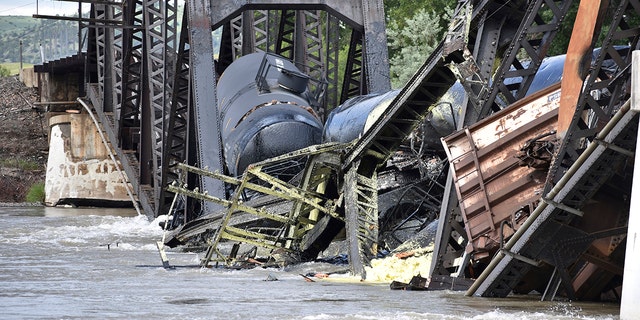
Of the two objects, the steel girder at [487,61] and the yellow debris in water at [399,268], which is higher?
the steel girder at [487,61]

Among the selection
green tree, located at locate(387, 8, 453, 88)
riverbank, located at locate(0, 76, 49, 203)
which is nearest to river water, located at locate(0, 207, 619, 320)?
green tree, located at locate(387, 8, 453, 88)

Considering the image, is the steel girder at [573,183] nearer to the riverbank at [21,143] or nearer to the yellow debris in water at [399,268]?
the yellow debris in water at [399,268]

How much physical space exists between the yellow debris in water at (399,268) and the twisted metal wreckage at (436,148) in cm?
22

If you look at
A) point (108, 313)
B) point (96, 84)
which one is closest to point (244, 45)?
point (96, 84)

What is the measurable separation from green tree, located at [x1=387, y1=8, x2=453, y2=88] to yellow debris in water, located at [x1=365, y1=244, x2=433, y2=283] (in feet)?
84.0

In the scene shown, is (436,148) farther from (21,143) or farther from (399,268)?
(21,143)

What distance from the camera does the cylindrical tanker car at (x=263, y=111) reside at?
26641mm

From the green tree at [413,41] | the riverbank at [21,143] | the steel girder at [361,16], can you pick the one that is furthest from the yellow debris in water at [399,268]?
the riverbank at [21,143]

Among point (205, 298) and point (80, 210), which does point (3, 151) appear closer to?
point (80, 210)

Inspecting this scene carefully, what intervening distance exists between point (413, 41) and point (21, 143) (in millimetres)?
16927

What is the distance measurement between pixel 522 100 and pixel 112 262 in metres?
8.23

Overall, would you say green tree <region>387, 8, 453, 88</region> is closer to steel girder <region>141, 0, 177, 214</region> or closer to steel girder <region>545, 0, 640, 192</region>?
steel girder <region>141, 0, 177, 214</region>

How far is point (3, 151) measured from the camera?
53000 millimetres

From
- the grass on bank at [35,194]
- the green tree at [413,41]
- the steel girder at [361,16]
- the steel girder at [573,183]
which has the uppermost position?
the green tree at [413,41]
